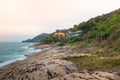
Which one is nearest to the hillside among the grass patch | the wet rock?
the grass patch

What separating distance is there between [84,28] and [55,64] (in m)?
92.2

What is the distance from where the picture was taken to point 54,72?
23250 mm

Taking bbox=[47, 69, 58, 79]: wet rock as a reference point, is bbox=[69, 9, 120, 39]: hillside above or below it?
above

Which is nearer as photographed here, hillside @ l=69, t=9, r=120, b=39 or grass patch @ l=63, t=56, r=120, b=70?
grass patch @ l=63, t=56, r=120, b=70

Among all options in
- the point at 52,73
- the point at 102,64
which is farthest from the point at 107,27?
the point at 52,73

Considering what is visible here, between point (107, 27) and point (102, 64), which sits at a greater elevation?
point (107, 27)

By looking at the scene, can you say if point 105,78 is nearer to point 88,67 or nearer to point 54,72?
point 54,72

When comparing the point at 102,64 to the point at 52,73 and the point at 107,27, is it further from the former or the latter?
the point at 107,27

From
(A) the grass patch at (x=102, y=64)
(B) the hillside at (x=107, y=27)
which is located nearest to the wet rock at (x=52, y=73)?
(A) the grass patch at (x=102, y=64)

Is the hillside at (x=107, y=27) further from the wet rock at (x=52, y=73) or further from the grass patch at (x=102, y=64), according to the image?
the wet rock at (x=52, y=73)

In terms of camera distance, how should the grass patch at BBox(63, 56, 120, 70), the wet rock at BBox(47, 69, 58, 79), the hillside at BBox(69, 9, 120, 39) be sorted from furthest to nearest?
the hillside at BBox(69, 9, 120, 39) → the grass patch at BBox(63, 56, 120, 70) → the wet rock at BBox(47, 69, 58, 79)

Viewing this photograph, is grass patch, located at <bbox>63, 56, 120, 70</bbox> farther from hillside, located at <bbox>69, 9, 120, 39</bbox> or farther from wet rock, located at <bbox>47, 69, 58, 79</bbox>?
hillside, located at <bbox>69, 9, 120, 39</bbox>

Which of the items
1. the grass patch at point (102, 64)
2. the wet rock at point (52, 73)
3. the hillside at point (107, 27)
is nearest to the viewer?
the wet rock at point (52, 73)

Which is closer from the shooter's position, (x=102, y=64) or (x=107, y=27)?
(x=102, y=64)
